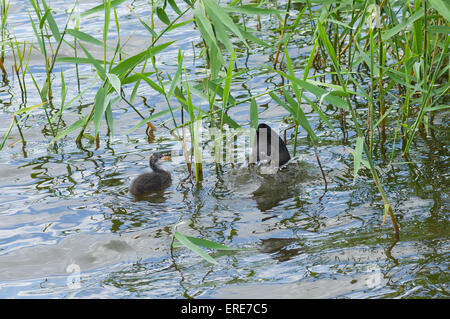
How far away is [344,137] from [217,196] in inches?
60.3

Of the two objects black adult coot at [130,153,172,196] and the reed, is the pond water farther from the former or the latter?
the reed

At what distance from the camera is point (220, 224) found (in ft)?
14.9

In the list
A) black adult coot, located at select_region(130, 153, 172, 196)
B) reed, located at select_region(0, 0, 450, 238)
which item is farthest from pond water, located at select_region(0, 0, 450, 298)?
reed, located at select_region(0, 0, 450, 238)

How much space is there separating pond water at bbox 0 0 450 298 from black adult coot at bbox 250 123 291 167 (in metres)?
0.13

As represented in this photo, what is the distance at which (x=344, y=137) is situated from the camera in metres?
5.85

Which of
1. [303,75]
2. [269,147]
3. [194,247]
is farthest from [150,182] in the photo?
[194,247]

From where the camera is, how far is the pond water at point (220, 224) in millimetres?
3732

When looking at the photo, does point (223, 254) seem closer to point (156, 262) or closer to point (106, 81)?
point (156, 262)

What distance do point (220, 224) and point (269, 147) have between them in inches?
44.5

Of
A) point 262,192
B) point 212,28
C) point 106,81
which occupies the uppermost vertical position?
point 212,28

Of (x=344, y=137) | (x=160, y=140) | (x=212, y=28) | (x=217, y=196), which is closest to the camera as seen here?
(x=212, y=28)

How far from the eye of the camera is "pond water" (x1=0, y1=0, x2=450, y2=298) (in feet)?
12.2

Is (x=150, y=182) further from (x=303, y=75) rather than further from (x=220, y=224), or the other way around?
(x=303, y=75)
